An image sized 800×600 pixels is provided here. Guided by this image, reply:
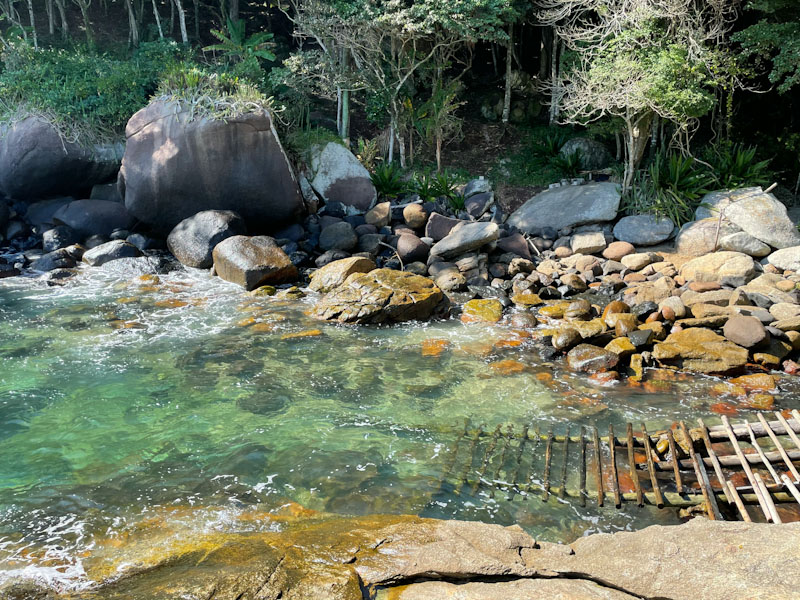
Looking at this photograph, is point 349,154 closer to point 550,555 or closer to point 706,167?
point 706,167

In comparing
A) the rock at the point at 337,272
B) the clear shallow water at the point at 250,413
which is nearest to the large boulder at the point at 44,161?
the clear shallow water at the point at 250,413

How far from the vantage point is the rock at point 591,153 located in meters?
15.1

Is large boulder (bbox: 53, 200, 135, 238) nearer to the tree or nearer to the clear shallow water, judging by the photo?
the clear shallow water

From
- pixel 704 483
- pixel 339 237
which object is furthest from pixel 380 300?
pixel 704 483

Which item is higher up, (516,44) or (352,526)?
(516,44)

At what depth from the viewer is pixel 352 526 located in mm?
3951

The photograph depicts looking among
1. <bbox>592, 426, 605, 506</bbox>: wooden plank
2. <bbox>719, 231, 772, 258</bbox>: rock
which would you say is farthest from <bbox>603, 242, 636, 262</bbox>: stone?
<bbox>592, 426, 605, 506</bbox>: wooden plank

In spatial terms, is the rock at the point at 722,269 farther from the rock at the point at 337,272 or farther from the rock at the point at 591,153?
the rock at the point at 337,272

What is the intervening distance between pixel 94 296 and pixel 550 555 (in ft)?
32.5

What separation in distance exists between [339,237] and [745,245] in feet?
26.2

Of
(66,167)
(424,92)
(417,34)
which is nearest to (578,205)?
(417,34)

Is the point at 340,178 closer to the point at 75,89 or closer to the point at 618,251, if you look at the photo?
the point at 618,251

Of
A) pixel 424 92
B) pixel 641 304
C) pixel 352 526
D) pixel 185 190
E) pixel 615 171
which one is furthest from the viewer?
pixel 424 92

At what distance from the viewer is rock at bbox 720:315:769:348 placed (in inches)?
304
